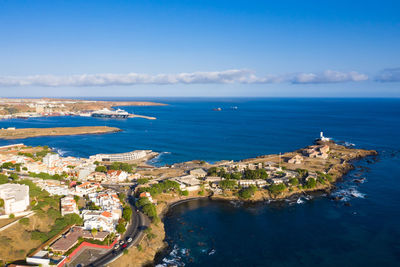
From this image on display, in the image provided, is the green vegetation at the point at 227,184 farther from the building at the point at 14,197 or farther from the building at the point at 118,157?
the building at the point at 118,157

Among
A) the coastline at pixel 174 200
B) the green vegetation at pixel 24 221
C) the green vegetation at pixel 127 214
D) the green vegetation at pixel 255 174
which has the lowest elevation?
the coastline at pixel 174 200

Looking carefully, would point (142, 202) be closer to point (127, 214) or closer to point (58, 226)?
point (127, 214)

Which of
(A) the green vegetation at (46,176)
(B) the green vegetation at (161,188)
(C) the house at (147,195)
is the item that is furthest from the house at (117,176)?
(C) the house at (147,195)

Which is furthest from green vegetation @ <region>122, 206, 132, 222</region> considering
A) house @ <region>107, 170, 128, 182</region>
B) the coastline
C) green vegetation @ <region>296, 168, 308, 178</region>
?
green vegetation @ <region>296, 168, 308, 178</region>

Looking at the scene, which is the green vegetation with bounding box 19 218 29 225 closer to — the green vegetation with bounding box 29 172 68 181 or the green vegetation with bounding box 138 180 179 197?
the green vegetation with bounding box 138 180 179 197

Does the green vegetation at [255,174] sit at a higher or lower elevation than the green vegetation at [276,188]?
higher

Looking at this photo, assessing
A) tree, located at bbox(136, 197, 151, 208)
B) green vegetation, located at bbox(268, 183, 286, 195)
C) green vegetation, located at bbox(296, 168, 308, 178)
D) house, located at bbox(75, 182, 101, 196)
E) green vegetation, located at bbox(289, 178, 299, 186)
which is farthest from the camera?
green vegetation, located at bbox(296, 168, 308, 178)

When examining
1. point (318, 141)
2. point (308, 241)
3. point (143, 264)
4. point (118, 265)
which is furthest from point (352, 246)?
point (318, 141)

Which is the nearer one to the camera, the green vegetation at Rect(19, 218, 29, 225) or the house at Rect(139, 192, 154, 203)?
the green vegetation at Rect(19, 218, 29, 225)

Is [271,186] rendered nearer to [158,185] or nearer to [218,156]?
[158,185]
